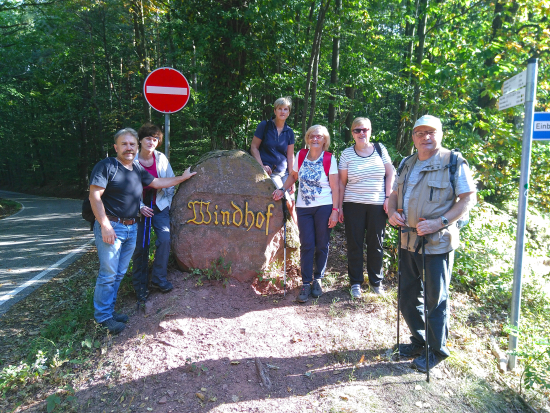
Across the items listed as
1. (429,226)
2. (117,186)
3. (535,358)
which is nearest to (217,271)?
(117,186)

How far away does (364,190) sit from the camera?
4.50 m

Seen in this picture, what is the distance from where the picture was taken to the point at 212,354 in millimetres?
3617

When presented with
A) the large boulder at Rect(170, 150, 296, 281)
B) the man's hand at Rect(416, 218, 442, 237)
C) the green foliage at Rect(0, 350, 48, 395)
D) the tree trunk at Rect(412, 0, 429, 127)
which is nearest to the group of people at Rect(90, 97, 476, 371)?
the man's hand at Rect(416, 218, 442, 237)

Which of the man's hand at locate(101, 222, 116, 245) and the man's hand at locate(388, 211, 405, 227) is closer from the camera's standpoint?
the man's hand at locate(388, 211, 405, 227)

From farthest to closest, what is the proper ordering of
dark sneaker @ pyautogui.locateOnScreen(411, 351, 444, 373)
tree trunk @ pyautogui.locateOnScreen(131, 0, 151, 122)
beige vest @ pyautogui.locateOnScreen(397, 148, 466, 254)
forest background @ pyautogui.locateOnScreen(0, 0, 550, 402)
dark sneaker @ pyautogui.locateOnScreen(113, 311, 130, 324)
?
tree trunk @ pyautogui.locateOnScreen(131, 0, 151, 122), forest background @ pyautogui.locateOnScreen(0, 0, 550, 402), dark sneaker @ pyautogui.locateOnScreen(113, 311, 130, 324), dark sneaker @ pyautogui.locateOnScreen(411, 351, 444, 373), beige vest @ pyautogui.locateOnScreen(397, 148, 466, 254)

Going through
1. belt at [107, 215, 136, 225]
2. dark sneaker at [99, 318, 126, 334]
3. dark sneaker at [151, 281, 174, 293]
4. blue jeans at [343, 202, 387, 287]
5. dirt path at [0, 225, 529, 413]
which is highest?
belt at [107, 215, 136, 225]

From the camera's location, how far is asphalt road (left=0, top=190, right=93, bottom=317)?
578 cm

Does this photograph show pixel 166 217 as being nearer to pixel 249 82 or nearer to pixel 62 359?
pixel 62 359

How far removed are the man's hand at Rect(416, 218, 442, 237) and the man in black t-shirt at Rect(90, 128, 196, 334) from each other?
114 inches

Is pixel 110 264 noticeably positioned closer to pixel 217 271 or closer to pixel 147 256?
pixel 147 256

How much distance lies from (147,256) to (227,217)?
1128mm

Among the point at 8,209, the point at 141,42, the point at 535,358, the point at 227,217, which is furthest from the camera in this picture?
the point at 8,209

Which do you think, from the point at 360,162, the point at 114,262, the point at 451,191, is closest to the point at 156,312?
the point at 114,262

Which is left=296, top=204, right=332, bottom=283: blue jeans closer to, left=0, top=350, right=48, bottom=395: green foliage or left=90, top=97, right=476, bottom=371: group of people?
left=90, top=97, right=476, bottom=371: group of people
